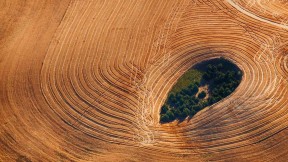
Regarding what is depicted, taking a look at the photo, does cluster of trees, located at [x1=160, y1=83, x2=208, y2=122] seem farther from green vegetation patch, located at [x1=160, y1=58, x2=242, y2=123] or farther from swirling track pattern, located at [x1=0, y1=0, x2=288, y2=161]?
swirling track pattern, located at [x1=0, y1=0, x2=288, y2=161]

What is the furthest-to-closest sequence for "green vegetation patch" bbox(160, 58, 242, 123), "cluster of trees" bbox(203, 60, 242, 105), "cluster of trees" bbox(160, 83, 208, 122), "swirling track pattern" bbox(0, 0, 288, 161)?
1. "cluster of trees" bbox(203, 60, 242, 105)
2. "green vegetation patch" bbox(160, 58, 242, 123)
3. "cluster of trees" bbox(160, 83, 208, 122)
4. "swirling track pattern" bbox(0, 0, 288, 161)

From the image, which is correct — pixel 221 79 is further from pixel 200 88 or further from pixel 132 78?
pixel 132 78

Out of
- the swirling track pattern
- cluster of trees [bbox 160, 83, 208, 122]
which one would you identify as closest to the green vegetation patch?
cluster of trees [bbox 160, 83, 208, 122]

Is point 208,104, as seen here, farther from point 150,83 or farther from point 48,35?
point 48,35

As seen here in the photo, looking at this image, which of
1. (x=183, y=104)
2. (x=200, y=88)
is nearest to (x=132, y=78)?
(x=183, y=104)

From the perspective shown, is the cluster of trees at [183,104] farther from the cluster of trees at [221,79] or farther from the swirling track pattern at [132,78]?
the cluster of trees at [221,79]

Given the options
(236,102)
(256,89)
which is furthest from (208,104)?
(256,89)
